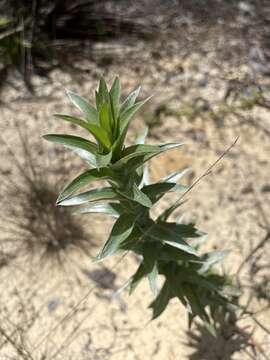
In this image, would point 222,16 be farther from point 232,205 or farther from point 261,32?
point 232,205

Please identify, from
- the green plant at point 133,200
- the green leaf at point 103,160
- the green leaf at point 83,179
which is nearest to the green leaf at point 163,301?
the green plant at point 133,200

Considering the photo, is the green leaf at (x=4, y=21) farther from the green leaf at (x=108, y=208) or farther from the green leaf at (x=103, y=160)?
the green leaf at (x=103, y=160)

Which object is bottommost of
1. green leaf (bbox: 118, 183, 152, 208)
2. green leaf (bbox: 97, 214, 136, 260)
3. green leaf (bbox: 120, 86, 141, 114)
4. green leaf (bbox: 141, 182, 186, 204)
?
green leaf (bbox: 97, 214, 136, 260)

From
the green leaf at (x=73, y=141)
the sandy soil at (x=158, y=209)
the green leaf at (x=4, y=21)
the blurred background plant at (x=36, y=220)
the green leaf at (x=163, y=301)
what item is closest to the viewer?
the green leaf at (x=73, y=141)

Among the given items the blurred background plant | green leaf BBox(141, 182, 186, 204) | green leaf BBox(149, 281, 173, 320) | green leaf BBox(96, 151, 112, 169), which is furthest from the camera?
the blurred background plant

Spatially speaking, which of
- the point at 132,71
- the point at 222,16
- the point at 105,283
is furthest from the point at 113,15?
the point at 105,283

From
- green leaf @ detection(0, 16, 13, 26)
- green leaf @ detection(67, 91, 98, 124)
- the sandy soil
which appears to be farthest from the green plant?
green leaf @ detection(0, 16, 13, 26)

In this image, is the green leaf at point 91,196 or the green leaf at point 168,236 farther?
the green leaf at point 168,236

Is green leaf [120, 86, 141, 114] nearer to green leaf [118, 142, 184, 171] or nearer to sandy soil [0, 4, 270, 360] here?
green leaf [118, 142, 184, 171]
